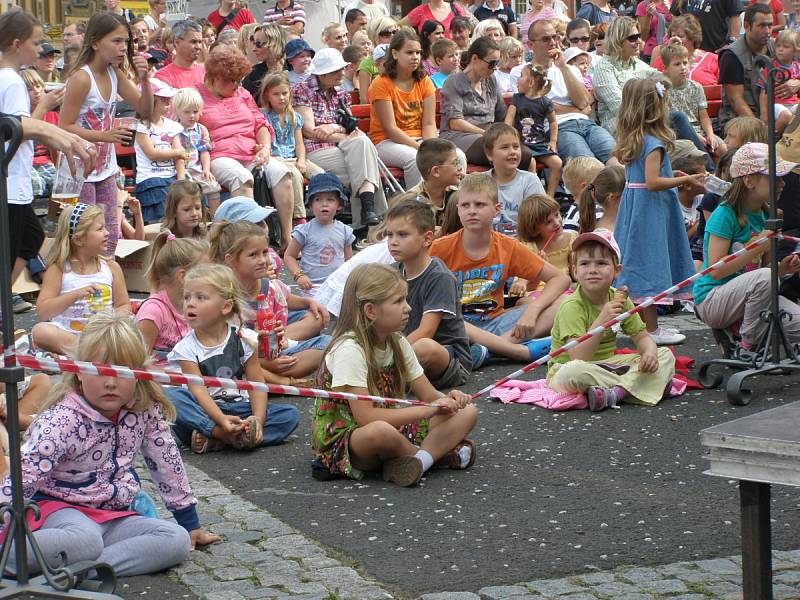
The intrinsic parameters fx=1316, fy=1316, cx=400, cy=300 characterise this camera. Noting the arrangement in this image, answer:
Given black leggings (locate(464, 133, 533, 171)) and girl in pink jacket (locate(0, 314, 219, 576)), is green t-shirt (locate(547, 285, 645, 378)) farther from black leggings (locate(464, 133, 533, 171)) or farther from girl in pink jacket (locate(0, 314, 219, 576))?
black leggings (locate(464, 133, 533, 171))

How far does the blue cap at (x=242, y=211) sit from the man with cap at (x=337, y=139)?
9.52ft

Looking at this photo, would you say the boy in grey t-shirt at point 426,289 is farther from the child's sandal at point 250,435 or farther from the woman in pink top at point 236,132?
the woman in pink top at point 236,132

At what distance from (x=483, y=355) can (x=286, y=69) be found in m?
5.91

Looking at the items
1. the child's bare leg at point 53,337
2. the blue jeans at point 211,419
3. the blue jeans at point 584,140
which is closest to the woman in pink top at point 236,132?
the blue jeans at point 584,140

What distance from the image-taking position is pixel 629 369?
269 inches

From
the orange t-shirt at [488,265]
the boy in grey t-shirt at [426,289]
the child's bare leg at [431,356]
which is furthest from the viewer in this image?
the orange t-shirt at [488,265]

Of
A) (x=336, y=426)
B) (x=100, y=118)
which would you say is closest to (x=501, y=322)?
(x=336, y=426)

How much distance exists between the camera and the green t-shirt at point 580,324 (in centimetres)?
684

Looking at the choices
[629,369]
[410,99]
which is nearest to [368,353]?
[629,369]

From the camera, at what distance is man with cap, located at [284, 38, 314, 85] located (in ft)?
→ 39.5

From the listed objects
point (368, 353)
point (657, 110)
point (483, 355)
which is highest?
point (657, 110)

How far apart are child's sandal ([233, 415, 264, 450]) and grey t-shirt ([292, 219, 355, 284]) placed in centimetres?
311

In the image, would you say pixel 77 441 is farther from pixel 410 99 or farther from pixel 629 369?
pixel 410 99

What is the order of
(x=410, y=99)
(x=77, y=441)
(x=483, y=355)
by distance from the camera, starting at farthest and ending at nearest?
1. (x=410, y=99)
2. (x=483, y=355)
3. (x=77, y=441)
